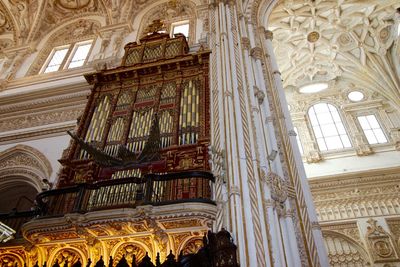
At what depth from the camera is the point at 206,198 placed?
20.8 ft

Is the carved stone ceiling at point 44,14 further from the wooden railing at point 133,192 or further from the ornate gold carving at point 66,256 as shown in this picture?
the ornate gold carving at point 66,256

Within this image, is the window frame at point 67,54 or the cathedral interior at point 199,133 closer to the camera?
the cathedral interior at point 199,133

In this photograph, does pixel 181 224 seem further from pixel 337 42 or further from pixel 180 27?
pixel 337 42

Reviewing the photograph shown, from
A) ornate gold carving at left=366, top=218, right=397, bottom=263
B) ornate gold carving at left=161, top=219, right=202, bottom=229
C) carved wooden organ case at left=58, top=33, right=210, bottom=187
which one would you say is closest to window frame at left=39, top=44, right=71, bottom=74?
carved wooden organ case at left=58, top=33, right=210, bottom=187

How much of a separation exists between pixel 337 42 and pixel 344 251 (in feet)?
35.0

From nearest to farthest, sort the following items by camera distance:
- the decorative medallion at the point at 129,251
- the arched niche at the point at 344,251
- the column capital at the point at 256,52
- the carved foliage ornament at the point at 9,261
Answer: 1. the decorative medallion at the point at 129,251
2. the carved foliage ornament at the point at 9,261
3. the column capital at the point at 256,52
4. the arched niche at the point at 344,251

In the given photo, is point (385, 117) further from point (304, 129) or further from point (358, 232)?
point (358, 232)

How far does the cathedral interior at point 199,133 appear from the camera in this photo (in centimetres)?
660

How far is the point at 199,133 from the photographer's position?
27.0 feet

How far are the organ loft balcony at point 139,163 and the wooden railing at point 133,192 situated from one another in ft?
0.07

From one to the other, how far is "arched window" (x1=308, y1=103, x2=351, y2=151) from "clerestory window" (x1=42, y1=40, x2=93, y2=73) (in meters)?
11.7

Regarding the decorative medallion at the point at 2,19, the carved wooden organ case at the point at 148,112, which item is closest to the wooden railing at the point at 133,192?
the carved wooden organ case at the point at 148,112

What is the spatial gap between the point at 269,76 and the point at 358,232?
23.6 feet

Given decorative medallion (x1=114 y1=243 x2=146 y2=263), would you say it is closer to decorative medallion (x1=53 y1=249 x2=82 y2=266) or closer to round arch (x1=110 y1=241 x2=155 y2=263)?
round arch (x1=110 y1=241 x2=155 y2=263)
